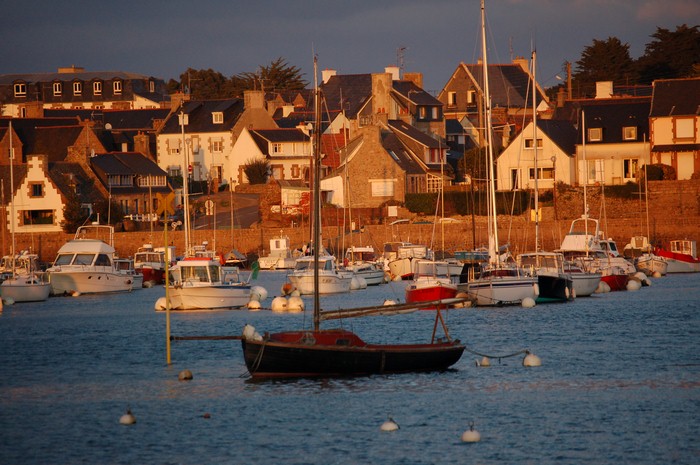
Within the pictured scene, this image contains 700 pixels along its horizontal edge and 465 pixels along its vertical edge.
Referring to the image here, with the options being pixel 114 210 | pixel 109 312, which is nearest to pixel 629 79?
pixel 114 210

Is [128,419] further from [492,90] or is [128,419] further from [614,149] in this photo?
[492,90]

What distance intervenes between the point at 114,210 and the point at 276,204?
11.9m

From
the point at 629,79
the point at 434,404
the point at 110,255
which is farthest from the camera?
the point at 629,79

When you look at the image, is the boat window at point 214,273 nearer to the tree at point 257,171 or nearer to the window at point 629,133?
the window at point 629,133

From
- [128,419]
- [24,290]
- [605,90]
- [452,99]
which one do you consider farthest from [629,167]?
[128,419]

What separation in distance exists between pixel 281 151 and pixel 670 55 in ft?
163

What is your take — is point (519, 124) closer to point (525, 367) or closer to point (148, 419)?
point (525, 367)

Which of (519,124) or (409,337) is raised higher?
(519,124)

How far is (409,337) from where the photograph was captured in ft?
134

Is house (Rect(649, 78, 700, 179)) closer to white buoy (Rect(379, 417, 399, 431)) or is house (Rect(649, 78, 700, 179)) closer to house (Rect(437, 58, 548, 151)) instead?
house (Rect(437, 58, 548, 151))

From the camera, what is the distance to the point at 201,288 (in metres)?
48.5

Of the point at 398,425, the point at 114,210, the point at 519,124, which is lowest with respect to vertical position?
the point at 398,425

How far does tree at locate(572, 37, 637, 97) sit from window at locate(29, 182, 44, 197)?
6331 cm

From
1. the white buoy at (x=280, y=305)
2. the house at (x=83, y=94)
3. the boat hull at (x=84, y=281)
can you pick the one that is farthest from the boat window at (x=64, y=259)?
the house at (x=83, y=94)
